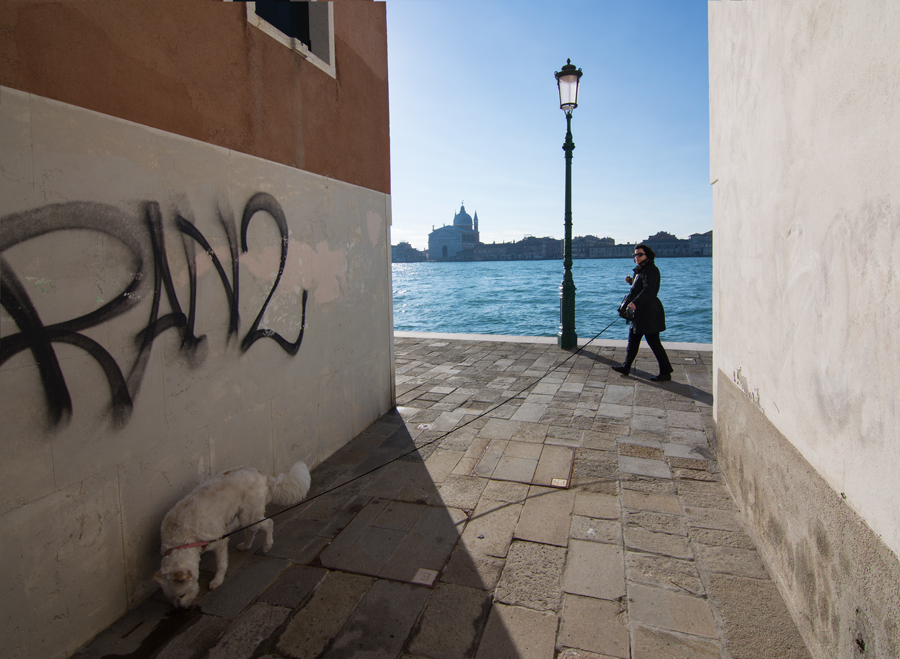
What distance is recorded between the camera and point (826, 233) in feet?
6.48

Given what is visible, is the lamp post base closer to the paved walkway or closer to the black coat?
the black coat

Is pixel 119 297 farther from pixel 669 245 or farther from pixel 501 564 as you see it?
pixel 669 245

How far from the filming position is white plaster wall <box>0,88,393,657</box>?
2.08 metres

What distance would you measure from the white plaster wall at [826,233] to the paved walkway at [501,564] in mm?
916

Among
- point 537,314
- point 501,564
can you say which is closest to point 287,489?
point 501,564

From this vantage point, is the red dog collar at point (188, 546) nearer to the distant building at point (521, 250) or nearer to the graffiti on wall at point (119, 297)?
the graffiti on wall at point (119, 297)

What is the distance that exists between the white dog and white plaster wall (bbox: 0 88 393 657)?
0.65 feet

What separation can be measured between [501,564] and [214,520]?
1.59 metres

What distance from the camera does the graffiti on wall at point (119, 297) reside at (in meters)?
2.06

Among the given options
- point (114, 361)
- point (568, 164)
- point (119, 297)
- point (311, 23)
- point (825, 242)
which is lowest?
point (114, 361)

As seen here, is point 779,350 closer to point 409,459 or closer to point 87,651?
point 409,459

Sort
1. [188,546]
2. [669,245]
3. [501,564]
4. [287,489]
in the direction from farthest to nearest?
1. [669,245]
2. [287,489]
3. [501,564]
4. [188,546]

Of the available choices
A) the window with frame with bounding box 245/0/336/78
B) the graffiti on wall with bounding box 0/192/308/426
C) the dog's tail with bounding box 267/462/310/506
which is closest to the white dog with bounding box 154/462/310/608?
the dog's tail with bounding box 267/462/310/506

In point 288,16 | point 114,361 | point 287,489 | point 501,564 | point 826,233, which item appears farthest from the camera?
point 288,16
